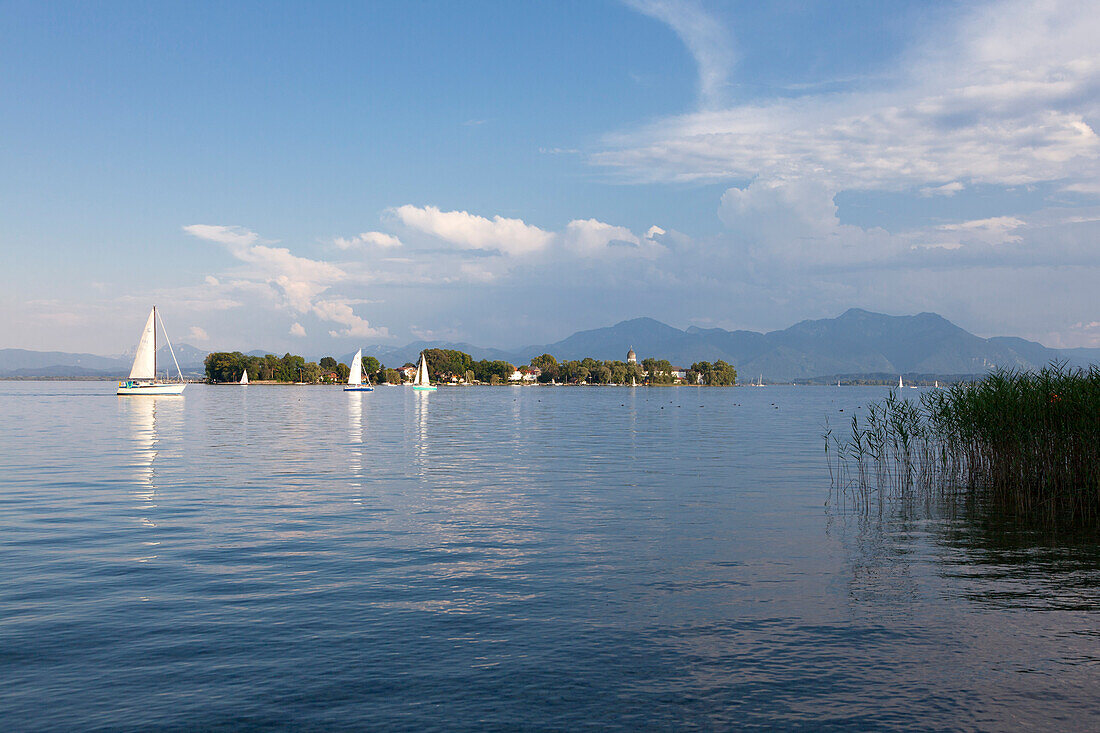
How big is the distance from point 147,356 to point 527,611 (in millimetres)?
165052

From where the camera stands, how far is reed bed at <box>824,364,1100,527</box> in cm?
2886

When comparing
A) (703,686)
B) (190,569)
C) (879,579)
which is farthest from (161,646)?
(879,579)

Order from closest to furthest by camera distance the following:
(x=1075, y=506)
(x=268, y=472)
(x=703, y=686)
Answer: (x=703, y=686)
(x=1075, y=506)
(x=268, y=472)

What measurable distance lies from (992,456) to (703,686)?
2735cm

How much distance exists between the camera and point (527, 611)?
16734 millimetres

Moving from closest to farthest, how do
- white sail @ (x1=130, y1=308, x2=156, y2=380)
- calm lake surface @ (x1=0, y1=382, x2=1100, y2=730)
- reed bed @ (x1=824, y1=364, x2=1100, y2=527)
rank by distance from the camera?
calm lake surface @ (x1=0, y1=382, x2=1100, y2=730), reed bed @ (x1=824, y1=364, x2=1100, y2=527), white sail @ (x1=130, y1=308, x2=156, y2=380)

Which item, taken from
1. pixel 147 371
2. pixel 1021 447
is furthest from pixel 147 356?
pixel 1021 447

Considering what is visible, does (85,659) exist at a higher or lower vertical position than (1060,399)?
lower

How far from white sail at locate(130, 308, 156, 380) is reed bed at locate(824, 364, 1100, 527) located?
15006 centimetres

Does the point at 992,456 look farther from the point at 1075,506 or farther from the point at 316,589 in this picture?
the point at 316,589

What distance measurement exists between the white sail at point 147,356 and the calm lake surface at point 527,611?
129754 millimetres

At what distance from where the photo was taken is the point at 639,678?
12953 millimetres

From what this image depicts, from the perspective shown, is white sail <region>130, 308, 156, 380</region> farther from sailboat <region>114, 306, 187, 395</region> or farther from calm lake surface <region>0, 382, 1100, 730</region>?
calm lake surface <region>0, 382, 1100, 730</region>

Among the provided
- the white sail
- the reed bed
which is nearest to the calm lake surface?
the reed bed
